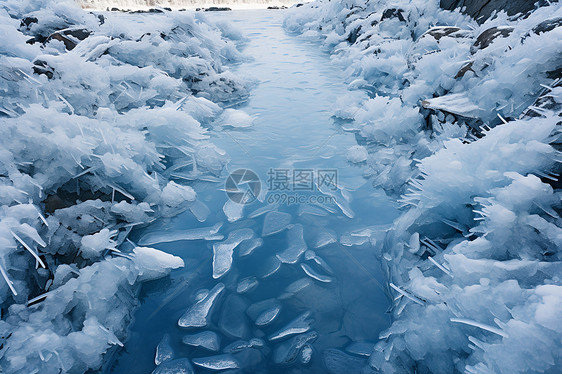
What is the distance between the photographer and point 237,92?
263 inches

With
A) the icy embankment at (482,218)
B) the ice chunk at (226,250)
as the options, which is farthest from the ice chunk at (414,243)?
the ice chunk at (226,250)

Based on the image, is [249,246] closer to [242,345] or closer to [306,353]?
[242,345]

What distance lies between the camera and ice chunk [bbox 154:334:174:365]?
72.9 inches

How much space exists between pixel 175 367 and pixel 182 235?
1.27 meters

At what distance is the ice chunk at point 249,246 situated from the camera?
8.80 feet

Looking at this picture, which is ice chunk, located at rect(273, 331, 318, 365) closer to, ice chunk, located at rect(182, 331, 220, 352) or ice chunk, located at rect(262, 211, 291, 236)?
ice chunk, located at rect(182, 331, 220, 352)

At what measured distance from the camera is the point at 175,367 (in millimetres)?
1808

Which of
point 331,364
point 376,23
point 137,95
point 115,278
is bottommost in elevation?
point 331,364

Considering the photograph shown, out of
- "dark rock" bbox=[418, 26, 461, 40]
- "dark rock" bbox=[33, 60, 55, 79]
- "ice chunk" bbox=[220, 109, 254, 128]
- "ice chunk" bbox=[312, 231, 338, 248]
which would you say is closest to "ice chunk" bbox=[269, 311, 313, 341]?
"ice chunk" bbox=[312, 231, 338, 248]

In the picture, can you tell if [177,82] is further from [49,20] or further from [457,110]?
[457,110]

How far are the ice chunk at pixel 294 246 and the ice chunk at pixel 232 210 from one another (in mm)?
603

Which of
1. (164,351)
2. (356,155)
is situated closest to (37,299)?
(164,351)

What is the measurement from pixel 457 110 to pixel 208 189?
10.5 feet

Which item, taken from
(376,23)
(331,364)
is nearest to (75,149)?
(331,364)
